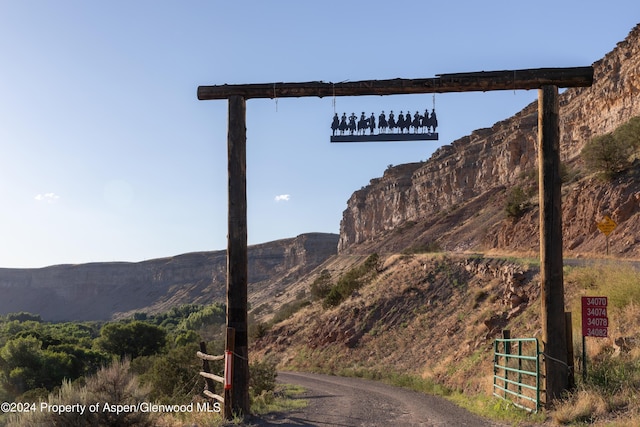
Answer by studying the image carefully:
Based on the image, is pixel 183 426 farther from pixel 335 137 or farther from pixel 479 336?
pixel 479 336

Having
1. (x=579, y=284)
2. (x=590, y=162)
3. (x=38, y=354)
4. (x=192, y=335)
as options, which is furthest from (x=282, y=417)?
(x=192, y=335)

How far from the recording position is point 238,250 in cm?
1153

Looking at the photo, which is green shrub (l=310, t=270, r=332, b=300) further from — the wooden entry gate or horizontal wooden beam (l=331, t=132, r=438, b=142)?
the wooden entry gate

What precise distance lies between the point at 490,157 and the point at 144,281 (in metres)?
121

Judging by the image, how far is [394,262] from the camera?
42844 mm

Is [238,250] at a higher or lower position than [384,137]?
lower

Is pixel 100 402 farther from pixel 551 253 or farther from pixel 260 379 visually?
pixel 260 379

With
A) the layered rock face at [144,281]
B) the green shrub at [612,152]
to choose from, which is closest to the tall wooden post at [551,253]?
the green shrub at [612,152]

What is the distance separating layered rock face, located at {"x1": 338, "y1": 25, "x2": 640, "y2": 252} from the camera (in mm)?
54312

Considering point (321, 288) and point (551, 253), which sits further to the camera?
point (321, 288)

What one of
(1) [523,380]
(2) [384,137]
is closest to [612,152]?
(1) [523,380]

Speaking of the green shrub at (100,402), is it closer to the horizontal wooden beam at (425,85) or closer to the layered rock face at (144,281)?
the horizontal wooden beam at (425,85)

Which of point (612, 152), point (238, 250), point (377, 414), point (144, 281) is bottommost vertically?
point (144, 281)

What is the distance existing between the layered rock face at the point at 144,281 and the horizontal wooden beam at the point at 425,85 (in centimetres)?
11589
